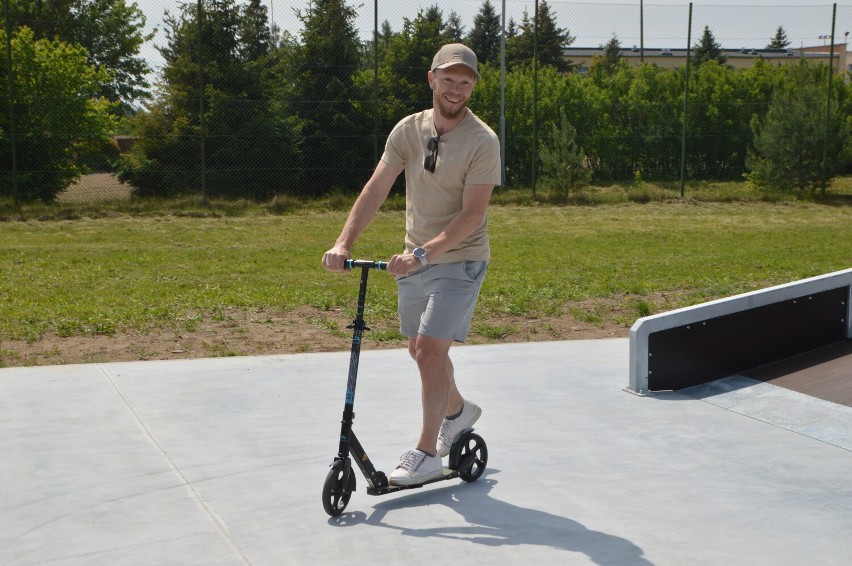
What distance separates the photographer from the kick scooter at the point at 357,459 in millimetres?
4449

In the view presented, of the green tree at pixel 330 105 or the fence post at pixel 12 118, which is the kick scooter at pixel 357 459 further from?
the green tree at pixel 330 105

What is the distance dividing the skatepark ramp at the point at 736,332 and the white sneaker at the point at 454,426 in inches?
68.3

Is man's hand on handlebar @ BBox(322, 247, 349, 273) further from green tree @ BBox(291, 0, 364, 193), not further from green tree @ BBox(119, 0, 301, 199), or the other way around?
green tree @ BBox(291, 0, 364, 193)

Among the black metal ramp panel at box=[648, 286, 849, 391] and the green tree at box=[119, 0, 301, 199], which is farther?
the green tree at box=[119, 0, 301, 199]

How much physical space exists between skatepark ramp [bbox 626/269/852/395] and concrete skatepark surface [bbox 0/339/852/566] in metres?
0.16

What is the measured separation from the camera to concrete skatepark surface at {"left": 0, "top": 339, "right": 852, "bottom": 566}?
164 inches

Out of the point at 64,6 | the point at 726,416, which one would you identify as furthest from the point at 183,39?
the point at 64,6

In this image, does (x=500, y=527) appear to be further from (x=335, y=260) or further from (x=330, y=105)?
(x=330, y=105)

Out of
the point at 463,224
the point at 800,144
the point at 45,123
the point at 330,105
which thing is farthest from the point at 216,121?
the point at 463,224

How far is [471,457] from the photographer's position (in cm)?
498

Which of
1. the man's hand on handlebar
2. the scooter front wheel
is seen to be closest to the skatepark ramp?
the man's hand on handlebar

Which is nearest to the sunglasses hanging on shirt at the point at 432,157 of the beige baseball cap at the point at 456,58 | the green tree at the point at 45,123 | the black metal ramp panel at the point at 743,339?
the beige baseball cap at the point at 456,58

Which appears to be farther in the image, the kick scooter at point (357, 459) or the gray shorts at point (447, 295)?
the gray shorts at point (447, 295)

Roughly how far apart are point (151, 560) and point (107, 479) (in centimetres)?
106
